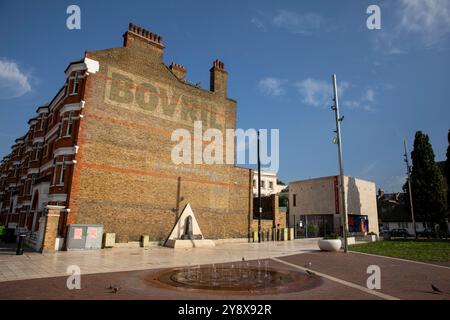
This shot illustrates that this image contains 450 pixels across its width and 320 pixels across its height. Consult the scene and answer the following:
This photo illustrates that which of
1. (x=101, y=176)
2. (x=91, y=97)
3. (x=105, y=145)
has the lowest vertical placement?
(x=101, y=176)

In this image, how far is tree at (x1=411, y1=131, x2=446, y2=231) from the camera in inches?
1554

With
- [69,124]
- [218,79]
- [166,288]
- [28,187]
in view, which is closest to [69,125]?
[69,124]

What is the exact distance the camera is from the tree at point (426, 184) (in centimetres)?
3947

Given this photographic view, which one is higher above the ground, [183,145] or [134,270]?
[183,145]

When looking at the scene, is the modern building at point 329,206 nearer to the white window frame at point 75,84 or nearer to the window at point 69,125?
the window at point 69,125

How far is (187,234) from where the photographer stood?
2678 centimetres

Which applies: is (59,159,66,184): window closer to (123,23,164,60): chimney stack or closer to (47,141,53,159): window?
(47,141,53,159): window

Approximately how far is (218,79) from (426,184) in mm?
32244

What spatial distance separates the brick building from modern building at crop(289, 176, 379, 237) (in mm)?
17284

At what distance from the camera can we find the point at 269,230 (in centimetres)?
3566

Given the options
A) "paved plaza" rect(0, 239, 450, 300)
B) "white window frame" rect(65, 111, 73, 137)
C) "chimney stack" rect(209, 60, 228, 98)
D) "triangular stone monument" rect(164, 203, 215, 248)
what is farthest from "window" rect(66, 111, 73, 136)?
"chimney stack" rect(209, 60, 228, 98)
